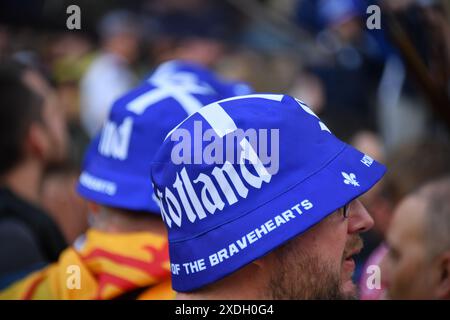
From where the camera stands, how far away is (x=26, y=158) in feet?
13.2

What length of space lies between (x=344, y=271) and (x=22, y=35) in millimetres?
7333

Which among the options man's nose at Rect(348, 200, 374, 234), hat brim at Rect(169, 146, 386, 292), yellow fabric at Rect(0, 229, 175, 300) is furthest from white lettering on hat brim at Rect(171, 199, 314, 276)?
yellow fabric at Rect(0, 229, 175, 300)

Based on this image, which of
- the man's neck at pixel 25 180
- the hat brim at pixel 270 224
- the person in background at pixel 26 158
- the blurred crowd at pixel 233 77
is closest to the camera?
the hat brim at pixel 270 224

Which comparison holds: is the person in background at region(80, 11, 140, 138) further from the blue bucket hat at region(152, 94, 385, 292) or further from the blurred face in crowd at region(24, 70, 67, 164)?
the blue bucket hat at region(152, 94, 385, 292)

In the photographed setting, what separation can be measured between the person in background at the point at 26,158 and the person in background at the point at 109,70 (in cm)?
295

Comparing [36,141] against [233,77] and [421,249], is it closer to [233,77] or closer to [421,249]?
[421,249]

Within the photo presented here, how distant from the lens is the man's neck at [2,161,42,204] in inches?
155

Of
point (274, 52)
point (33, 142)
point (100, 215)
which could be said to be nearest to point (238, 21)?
point (274, 52)

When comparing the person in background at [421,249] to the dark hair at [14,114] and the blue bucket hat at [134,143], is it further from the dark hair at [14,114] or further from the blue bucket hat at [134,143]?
the dark hair at [14,114]

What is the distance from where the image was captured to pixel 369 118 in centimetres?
636

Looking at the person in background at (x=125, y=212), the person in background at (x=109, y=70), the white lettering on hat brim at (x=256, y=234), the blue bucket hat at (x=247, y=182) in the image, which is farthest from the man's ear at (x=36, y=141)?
the person in background at (x=109, y=70)

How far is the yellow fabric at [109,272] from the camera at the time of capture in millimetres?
2811

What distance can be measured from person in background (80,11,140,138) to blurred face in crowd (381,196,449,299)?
4.23 m
